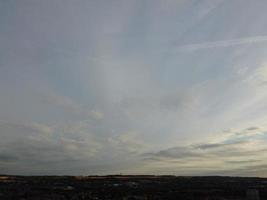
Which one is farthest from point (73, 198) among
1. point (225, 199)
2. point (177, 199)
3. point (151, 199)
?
point (225, 199)

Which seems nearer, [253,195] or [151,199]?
[253,195]

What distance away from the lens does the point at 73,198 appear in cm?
5547

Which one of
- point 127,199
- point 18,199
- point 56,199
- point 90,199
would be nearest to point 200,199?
point 127,199

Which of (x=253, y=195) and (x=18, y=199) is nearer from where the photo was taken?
(x=253, y=195)

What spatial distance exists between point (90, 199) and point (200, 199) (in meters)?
16.2

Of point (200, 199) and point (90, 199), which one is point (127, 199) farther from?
point (200, 199)

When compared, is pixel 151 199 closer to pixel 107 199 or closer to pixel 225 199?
pixel 107 199

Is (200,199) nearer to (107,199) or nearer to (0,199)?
(107,199)

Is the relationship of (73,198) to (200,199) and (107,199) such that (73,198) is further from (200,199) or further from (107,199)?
(200,199)

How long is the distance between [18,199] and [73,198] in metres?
7.88

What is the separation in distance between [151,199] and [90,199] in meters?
9.04

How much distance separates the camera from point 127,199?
54.4 metres

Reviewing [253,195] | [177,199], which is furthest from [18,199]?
[253,195]

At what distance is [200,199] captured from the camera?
55.7 m
